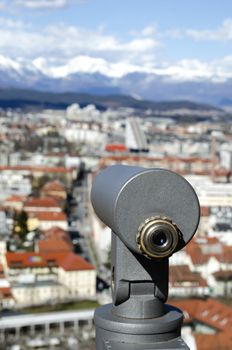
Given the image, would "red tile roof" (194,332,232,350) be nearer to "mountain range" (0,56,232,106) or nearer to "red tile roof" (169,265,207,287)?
"red tile roof" (169,265,207,287)

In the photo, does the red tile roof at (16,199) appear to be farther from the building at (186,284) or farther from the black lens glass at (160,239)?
the black lens glass at (160,239)

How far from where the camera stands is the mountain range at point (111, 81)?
300 feet

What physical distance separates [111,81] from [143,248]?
105398mm

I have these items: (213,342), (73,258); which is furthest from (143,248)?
(73,258)

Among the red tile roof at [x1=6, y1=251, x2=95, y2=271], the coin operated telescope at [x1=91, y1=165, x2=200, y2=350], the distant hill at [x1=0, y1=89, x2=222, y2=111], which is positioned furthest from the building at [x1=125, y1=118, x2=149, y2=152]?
the distant hill at [x1=0, y1=89, x2=222, y2=111]

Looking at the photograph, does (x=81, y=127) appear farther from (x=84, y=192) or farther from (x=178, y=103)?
(x=178, y=103)

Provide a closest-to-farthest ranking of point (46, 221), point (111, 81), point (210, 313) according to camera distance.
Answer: point (210, 313) < point (46, 221) < point (111, 81)

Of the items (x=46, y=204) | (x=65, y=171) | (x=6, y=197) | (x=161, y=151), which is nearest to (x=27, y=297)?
(x=46, y=204)

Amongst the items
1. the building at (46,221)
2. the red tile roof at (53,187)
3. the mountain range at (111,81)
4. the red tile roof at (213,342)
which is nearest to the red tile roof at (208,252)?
the building at (46,221)

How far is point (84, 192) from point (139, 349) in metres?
15.7

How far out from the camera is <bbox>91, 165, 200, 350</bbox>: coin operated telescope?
560mm

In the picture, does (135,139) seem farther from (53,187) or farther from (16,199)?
(16,199)

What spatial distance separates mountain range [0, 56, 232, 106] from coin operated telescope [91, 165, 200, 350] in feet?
268

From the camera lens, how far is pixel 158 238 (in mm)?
552
